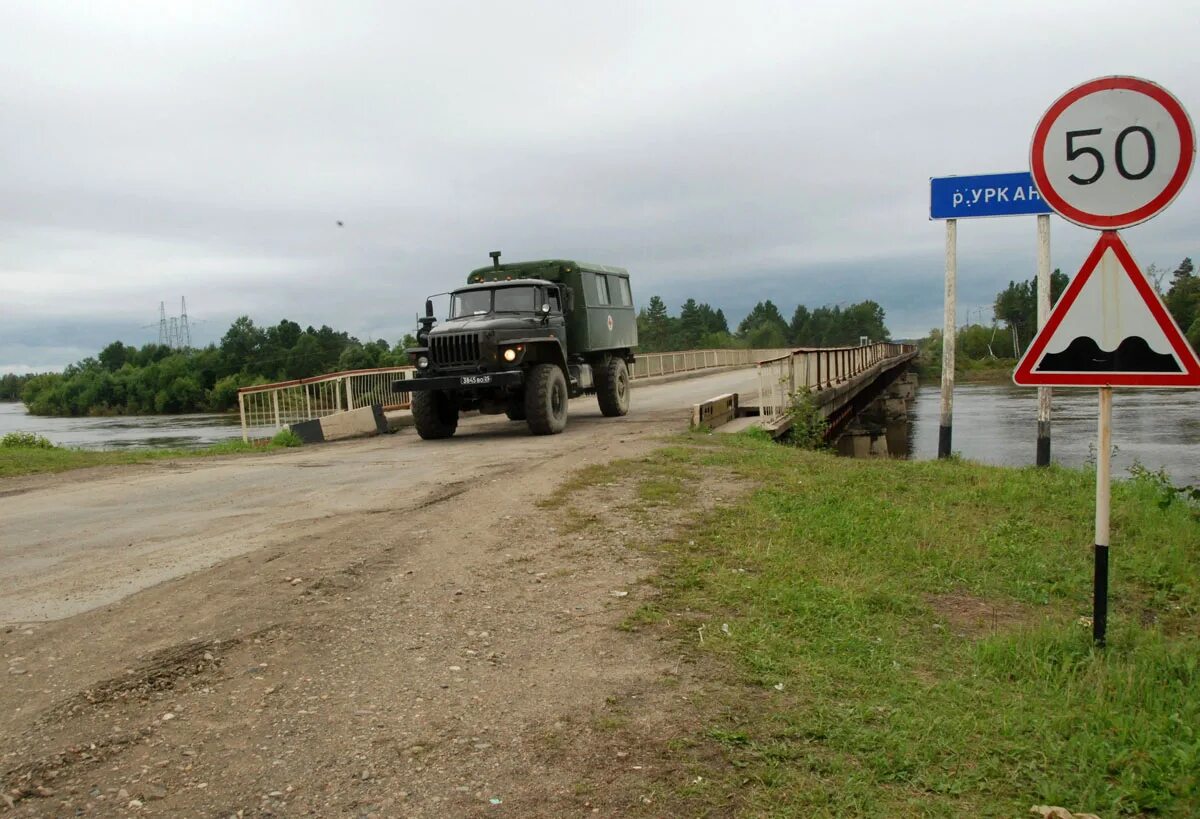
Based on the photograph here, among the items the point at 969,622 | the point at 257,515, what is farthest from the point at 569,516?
the point at 969,622

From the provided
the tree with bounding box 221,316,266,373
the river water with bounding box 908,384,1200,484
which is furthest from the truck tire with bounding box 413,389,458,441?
the tree with bounding box 221,316,266,373

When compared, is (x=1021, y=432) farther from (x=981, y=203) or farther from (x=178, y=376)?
(x=178, y=376)

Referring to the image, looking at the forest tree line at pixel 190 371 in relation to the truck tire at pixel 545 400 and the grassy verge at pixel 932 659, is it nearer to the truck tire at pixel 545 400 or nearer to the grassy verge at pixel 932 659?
the truck tire at pixel 545 400

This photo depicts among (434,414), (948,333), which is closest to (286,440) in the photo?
(434,414)

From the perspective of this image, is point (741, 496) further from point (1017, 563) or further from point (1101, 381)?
point (1101, 381)

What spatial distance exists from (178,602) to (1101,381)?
4925 mm

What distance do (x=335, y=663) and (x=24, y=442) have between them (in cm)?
1596

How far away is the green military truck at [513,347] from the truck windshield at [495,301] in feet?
0.05

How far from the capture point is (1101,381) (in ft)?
14.0

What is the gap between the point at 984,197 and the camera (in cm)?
1088

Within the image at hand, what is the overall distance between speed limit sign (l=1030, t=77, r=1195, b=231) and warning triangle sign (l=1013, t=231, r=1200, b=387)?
0.58ft

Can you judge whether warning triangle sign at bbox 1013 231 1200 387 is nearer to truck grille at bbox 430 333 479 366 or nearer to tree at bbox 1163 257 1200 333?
truck grille at bbox 430 333 479 366

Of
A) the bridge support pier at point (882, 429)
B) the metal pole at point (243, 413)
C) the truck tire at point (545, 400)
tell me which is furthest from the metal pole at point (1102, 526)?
the metal pole at point (243, 413)

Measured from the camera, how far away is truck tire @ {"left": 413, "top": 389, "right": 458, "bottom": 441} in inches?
555
